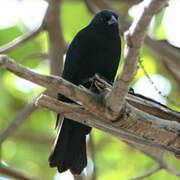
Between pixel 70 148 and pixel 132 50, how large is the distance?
205 centimetres

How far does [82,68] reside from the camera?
14.1 ft

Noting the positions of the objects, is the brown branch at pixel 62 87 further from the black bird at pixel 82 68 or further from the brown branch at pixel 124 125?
the black bird at pixel 82 68

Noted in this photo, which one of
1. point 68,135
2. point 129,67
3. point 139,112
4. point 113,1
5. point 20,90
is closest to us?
point 129,67

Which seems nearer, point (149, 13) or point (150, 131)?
point (149, 13)

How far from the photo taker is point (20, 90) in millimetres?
5859

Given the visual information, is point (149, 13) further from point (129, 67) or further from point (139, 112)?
point (139, 112)

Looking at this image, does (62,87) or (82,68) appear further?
(82,68)

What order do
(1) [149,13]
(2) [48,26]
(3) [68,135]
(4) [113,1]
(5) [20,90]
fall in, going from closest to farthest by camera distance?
(1) [149,13] < (3) [68,135] < (2) [48,26] < (4) [113,1] < (5) [20,90]

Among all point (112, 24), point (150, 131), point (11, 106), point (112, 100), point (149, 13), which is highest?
point (149, 13)

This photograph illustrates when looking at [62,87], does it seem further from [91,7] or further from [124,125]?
[91,7]

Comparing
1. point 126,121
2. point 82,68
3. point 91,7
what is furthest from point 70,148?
point 126,121

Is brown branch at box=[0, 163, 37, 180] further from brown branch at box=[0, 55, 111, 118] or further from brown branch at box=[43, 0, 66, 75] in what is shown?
brown branch at box=[0, 55, 111, 118]

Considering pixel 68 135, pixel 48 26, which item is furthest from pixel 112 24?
pixel 68 135

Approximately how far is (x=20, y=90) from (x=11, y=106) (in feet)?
0.64
